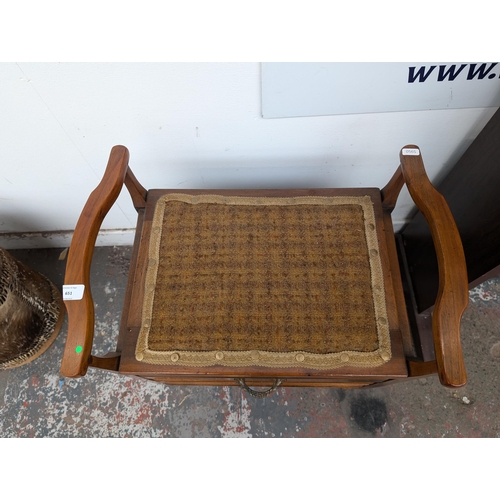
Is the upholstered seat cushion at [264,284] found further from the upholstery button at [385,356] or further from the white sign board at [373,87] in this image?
the white sign board at [373,87]

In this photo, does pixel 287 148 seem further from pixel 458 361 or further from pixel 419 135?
pixel 458 361

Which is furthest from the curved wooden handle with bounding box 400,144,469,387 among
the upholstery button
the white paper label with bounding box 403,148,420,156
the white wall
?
the white wall

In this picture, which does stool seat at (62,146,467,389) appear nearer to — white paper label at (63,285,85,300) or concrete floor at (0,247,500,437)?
white paper label at (63,285,85,300)

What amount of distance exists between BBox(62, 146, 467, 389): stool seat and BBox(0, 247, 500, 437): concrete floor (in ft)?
1.46

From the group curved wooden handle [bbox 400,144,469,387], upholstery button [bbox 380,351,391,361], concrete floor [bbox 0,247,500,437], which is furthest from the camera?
concrete floor [bbox 0,247,500,437]

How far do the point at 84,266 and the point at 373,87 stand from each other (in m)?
0.73

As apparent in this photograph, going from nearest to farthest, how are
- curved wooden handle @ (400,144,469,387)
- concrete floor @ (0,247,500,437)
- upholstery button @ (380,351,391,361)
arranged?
1. curved wooden handle @ (400,144,469,387)
2. upholstery button @ (380,351,391,361)
3. concrete floor @ (0,247,500,437)

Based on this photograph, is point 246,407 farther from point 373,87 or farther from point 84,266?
point 373,87

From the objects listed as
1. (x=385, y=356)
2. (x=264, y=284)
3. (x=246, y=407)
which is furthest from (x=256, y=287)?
(x=246, y=407)

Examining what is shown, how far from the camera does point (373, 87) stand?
786 mm

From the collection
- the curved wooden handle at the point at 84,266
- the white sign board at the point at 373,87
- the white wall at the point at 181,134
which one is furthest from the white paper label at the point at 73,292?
the white sign board at the point at 373,87

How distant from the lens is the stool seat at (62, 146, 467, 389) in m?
0.74

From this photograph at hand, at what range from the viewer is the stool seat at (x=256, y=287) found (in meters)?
0.74

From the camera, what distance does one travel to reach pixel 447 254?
2.22 ft
